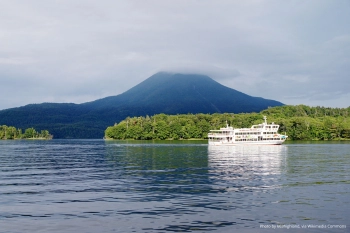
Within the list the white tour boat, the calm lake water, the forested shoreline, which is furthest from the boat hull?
the calm lake water

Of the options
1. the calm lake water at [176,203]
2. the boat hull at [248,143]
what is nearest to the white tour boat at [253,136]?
the boat hull at [248,143]

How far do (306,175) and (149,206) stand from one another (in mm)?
17789

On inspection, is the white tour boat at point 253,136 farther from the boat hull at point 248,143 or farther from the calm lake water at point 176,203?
the calm lake water at point 176,203

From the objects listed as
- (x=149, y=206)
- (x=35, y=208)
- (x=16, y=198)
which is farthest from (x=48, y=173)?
(x=149, y=206)

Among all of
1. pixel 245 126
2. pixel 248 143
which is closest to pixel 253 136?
pixel 248 143

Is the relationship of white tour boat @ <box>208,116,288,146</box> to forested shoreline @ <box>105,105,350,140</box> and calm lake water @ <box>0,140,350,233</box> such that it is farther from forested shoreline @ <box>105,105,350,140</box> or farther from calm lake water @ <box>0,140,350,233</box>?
calm lake water @ <box>0,140,350,233</box>

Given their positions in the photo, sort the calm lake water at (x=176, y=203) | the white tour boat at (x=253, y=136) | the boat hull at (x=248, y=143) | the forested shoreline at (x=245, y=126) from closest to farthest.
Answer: the calm lake water at (x=176, y=203) < the boat hull at (x=248, y=143) < the white tour boat at (x=253, y=136) < the forested shoreline at (x=245, y=126)

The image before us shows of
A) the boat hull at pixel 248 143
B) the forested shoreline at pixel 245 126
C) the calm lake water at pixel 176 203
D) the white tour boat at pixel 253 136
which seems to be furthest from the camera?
the forested shoreline at pixel 245 126

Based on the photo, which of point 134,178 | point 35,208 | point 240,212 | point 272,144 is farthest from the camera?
point 272,144

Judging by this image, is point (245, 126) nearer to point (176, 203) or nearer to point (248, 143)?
point (248, 143)

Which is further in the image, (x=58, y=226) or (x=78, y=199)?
(x=78, y=199)

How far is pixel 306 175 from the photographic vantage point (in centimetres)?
3281

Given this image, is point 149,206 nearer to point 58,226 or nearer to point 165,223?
point 165,223

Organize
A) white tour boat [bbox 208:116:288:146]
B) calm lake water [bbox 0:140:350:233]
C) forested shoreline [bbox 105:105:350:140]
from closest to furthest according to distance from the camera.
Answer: calm lake water [bbox 0:140:350:233] < white tour boat [bbox 208:116:288:146] < forested shoreline [bbox 105:105:350:140]
